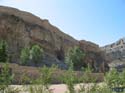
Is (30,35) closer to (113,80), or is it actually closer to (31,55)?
(31,55)

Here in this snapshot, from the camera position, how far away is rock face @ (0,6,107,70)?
131 feet

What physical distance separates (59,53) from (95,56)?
26.1 feet

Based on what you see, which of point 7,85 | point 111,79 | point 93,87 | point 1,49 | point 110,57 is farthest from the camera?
point 110,57

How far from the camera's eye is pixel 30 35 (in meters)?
41.8

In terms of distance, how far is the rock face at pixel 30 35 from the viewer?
131 ft

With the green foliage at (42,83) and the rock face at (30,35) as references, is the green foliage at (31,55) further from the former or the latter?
the green foliage at (42,83)

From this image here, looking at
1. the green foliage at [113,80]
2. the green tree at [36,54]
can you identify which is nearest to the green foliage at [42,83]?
the green foliage at [113,80]

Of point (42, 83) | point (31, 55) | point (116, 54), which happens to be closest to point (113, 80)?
point (42, 83)

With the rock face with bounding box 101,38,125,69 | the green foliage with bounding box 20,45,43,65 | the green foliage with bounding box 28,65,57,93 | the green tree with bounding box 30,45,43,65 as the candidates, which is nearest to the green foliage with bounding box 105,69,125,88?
the green foliage with bounding box 28,65,57,93

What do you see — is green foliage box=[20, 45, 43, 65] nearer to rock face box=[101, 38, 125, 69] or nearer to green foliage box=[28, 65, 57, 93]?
rock face box=[101, 38, 125, 69]

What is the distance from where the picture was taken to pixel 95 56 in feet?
171

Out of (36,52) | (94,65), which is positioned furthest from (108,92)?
(94,65)

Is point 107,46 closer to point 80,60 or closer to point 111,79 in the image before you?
point 80,60

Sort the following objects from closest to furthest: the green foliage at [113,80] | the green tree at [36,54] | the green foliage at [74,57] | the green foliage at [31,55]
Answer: the green foliage at [113,80] → the green foliage at [31,55] → the green tree at [36,54] → the green foliage at [74,57]
